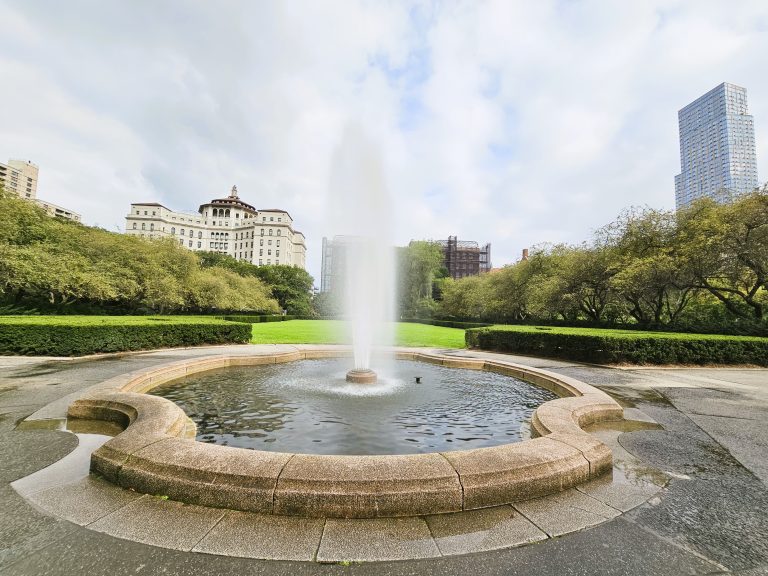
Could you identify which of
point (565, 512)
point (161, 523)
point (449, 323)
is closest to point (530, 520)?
point (565, 512)

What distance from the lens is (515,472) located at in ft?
11.8

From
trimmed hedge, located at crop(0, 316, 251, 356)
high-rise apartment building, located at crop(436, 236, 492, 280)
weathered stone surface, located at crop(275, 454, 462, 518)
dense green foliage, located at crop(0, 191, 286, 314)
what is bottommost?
weathered stone surface, located at crop(275, 454, 462, 518)

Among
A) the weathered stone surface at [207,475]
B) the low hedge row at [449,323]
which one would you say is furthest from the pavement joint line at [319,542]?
A: the low hedge row at [449,323]

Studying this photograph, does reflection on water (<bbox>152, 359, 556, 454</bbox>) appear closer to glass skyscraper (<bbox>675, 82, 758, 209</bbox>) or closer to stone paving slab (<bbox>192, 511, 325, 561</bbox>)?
stone paving slab (<bbox>192, 511, 325, 561</bbox>)

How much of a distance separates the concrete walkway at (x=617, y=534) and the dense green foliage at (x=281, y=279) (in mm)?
66730

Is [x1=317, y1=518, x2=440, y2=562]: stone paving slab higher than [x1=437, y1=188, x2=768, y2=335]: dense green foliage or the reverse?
the reverse

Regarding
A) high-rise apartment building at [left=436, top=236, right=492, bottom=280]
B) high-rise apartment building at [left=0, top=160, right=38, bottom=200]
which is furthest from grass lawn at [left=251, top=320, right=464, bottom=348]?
high-rise apartment building at [left=0, top=160, right=38, bottom=200]

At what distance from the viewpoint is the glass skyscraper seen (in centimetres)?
4700

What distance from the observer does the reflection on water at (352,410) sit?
561 centimetres

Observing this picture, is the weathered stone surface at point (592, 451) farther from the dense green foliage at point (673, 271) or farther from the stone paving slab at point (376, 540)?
the dense green foliage at point (673, 271)

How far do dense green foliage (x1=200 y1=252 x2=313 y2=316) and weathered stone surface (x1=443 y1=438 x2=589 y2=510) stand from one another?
67.7 m

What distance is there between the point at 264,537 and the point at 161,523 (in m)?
0.96

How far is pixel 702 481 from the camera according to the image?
13.5 feet

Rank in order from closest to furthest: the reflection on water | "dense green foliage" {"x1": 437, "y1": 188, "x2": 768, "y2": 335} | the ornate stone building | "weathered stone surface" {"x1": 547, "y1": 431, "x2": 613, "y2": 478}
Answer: "weathered stone surface" {"x1": 547, "y1": 431, "x2": 613, "y2": 478}, the reflection on water, "dense green foliage" {"x1": 437, "y1": 188, "x2": 768, "y2": 335}, the ornate stone building
